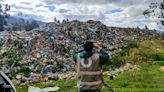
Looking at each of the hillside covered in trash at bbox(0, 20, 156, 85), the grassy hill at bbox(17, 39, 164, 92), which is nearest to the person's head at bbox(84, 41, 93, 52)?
the grassy hill at bbox(17, 39, 164, 92)

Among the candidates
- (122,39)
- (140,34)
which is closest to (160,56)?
(122,39)

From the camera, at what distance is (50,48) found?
35250mm

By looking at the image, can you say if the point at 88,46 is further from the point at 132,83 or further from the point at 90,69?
the point at 132,83

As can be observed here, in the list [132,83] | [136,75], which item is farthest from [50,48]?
[132,83]

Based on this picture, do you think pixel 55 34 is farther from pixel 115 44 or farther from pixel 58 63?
pixel 58 63

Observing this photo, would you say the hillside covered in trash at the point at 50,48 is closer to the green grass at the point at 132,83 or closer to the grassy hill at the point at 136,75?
the grassy hill at the point at 136,75

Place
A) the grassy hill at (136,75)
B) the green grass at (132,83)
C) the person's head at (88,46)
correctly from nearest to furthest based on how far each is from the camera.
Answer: the person's head at (88,46) < the green grass at (132,83) < the grassy hill at (136,75)

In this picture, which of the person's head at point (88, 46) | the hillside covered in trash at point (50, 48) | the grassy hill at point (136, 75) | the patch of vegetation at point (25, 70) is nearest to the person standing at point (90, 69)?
the person's head at point (88, 46)

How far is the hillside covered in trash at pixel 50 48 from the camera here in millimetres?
27172

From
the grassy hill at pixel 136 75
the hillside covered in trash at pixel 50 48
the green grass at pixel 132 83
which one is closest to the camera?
the green grass at pixel 132 83

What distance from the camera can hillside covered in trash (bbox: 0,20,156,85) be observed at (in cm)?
2717

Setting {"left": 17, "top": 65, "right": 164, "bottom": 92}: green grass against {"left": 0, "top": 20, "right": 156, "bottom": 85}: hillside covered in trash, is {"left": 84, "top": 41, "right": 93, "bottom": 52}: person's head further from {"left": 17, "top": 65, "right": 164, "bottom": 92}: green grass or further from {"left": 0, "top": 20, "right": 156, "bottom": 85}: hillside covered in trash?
{"left": 0, "top": 20, "right": 156, "bottom": 85}: hillside covered in trash

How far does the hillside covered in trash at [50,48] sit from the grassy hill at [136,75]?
6.85 ft

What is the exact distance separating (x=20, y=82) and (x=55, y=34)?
54.9 ft
